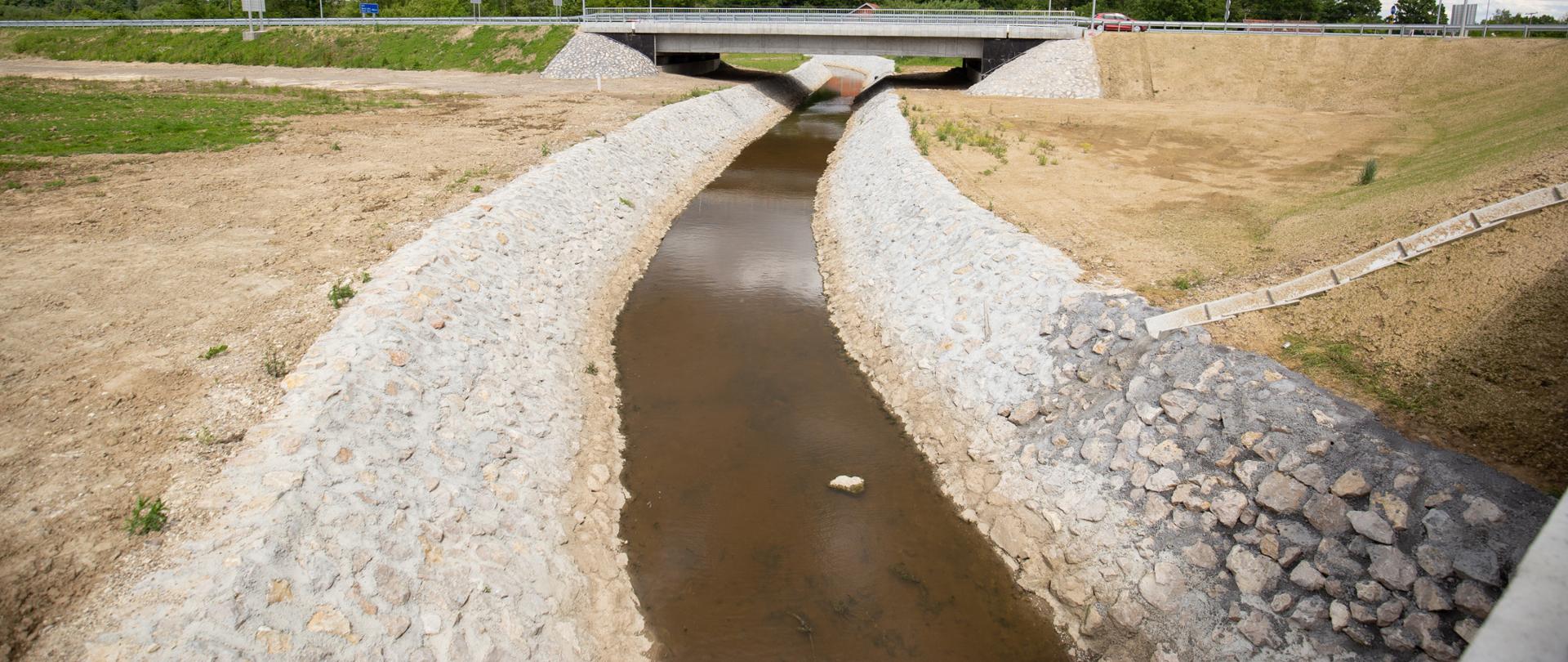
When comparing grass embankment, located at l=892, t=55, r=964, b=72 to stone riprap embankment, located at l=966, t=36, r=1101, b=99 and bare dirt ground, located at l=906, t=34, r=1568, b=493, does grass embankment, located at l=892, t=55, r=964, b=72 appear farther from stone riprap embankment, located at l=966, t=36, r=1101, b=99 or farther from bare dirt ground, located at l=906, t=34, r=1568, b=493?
bare dirt ground, located at l=906, t=34, r=1568, b=493

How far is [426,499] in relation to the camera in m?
10.9

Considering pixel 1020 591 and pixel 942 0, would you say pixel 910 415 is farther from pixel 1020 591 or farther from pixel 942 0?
pixel 942 0

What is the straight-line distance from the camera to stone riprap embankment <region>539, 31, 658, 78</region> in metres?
61.6

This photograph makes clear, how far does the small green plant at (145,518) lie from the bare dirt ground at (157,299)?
0.12 m

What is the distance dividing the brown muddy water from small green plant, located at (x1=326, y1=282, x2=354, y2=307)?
5595mm

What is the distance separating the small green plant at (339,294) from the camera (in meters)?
14.6

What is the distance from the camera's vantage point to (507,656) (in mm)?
9602

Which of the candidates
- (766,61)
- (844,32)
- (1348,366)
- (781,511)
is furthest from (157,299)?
(766,61)

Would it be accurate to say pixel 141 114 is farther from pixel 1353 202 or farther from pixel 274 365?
pixel 1353 202

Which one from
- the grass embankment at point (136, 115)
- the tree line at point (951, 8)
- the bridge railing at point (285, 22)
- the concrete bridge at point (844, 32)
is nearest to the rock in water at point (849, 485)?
the grass embankment at point (136, 115)

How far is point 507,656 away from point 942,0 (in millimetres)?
115591

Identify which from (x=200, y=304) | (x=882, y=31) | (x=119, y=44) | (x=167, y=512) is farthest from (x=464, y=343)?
(x=119, y=44)

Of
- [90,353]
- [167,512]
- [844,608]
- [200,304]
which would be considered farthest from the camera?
[200,304]

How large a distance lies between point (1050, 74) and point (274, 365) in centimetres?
5173
